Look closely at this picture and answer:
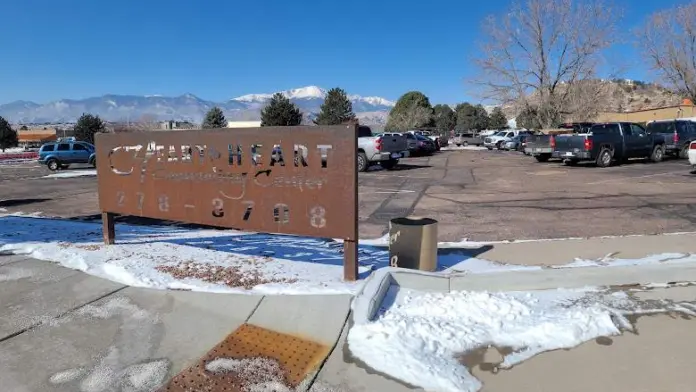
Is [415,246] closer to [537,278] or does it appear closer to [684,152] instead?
[537,278]

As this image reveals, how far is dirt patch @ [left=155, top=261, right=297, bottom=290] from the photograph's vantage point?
16.7 ft

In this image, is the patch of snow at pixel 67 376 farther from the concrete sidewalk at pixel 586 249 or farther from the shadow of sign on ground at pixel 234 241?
the concrete sidewalk at pixel 586 249

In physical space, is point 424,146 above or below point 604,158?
above

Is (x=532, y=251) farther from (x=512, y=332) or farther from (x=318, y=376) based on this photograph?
(x=318, y=376)

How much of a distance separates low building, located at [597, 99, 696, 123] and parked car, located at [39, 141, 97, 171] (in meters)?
54.5

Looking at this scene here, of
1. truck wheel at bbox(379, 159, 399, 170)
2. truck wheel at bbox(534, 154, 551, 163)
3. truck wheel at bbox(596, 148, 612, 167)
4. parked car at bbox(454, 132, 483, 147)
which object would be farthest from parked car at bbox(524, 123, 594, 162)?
parked car at bbox(454, 132, 483, 147)

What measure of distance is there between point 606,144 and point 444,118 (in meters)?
89.6

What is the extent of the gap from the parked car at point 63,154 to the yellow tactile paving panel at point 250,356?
30.3m

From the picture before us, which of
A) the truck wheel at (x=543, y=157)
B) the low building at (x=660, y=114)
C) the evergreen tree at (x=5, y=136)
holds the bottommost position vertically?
the truck wheel at (x=543, y=157)

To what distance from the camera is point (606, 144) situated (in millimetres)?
19969

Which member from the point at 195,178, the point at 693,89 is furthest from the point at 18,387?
the point at 693,89

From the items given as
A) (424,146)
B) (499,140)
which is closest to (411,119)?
(499,140)

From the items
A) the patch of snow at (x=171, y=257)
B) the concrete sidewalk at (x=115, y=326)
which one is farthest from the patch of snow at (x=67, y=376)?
the patch of snow at (x=171, y=257)

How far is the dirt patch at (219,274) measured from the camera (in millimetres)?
5102
